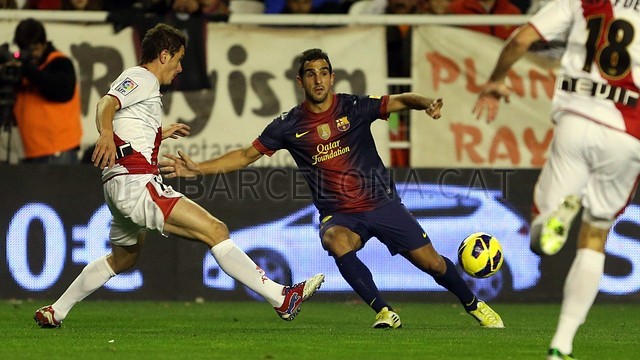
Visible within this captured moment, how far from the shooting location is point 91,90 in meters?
14.8

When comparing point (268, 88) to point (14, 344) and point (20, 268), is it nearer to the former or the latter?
point (20, 268)

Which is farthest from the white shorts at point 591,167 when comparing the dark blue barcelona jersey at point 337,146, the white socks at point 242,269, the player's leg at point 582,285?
the dark blue barcelona jersey at point 337,146

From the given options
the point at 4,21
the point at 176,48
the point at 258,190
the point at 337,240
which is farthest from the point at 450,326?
the point at 4,21

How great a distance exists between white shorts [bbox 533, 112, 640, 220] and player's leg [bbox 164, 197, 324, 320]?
2.72 meters

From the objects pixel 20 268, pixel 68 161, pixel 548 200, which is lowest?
pixel 20 268

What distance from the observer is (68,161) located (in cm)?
1470

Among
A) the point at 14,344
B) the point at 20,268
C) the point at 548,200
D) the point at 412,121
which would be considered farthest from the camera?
the point at 412,121

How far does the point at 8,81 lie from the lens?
47.4ft

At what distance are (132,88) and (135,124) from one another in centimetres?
27

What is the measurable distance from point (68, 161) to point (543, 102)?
16.9ft

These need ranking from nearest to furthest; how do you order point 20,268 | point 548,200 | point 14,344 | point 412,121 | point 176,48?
point 548,200
point 14,344
point 176,48
point 20,268
point 412,121

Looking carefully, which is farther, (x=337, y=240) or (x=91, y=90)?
(x=91, y=90)

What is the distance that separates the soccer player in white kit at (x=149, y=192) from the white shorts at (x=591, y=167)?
2846 millimetres

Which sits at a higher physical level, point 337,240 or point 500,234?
point 337,240
